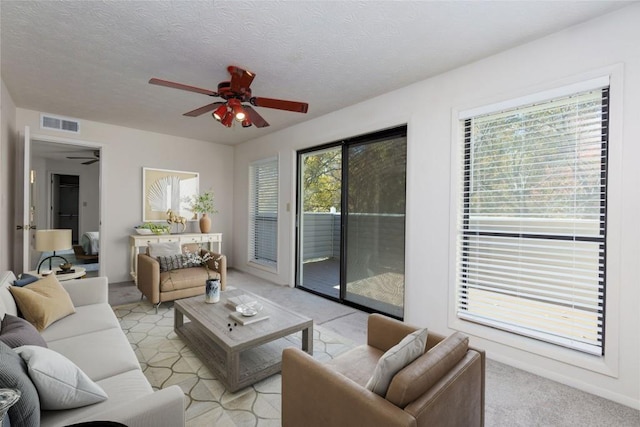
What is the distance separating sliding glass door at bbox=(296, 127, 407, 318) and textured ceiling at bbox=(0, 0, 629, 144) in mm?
817

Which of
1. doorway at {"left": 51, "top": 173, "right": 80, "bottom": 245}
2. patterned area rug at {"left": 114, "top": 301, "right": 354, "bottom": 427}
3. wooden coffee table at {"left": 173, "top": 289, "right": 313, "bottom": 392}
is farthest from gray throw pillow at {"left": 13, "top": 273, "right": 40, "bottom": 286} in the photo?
doorway at {"left": 51, "top": 173, "right": 80, "bottom": 245}

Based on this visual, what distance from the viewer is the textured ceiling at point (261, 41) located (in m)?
1.96

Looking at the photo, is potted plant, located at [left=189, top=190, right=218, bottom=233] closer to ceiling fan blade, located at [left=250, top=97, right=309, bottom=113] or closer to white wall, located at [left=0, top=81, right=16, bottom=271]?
white wall, located at [left=0, top=81, right=16, bottom=271]

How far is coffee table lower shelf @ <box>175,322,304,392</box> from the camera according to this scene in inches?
78.9

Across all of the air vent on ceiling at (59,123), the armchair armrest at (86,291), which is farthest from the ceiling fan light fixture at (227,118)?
the air vent on ceiling at (59,123)

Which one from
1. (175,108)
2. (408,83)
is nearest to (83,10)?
(175,108)

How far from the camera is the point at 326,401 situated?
1.28 m

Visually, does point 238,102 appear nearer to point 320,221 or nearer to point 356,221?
point 356,221

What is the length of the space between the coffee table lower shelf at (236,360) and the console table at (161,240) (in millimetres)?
2190

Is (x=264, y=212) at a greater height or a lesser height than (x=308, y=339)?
greater

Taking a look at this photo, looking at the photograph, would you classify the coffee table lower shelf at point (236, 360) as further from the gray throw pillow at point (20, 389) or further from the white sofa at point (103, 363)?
the gray throw pillow at point (20, 389)

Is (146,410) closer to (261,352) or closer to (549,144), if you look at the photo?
(261,352)

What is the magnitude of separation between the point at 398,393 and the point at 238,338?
1305mm

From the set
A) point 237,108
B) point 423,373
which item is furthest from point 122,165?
point 423,373
